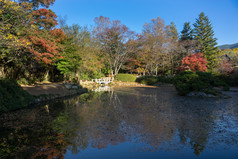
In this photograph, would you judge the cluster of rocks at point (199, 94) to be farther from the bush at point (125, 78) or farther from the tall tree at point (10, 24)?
the bush at point (125, 78)

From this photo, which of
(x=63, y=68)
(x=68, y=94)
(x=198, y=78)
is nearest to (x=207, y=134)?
(x=198, y=78)

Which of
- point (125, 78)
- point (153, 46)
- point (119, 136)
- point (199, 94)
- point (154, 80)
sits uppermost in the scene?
point (153, 46)

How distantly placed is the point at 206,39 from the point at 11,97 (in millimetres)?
34376

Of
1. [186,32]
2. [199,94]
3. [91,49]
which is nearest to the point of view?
[199,94]

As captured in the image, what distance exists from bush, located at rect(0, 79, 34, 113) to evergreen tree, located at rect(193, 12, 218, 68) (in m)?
29.9

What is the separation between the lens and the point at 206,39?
33.3 m

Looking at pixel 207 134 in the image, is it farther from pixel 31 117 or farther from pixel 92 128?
pixel 31 117

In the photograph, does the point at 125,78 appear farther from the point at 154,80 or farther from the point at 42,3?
the point at 42,3

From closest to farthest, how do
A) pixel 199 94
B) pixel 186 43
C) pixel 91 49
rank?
pixel 199 94 → pixel 91 49 → pixel 186 43

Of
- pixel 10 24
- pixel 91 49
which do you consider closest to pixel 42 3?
pixel 10 24

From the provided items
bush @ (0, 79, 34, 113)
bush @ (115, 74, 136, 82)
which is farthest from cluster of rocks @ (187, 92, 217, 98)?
bush @ (115, 74, 136, 82)

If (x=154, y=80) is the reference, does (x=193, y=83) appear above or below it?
below

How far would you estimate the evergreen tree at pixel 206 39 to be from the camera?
3125 cm

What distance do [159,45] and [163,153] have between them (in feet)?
85.5
